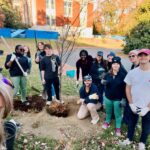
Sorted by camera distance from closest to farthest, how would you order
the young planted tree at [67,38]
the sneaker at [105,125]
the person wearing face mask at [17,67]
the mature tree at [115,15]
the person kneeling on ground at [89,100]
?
the sneaker at [105,125] → the person kneeling on ground at [89,100] → the young planted tree at [67,38] → the person wearing face mask at [17,67] → the mature tree at [115,15]

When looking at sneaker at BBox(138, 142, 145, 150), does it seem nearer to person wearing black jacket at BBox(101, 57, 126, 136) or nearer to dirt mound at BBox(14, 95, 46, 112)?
person wearing black jacket at BBox(101, 57, 126, 136)

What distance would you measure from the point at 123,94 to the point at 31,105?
2224 millimetres

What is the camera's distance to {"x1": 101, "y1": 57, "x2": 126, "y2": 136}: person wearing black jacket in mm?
4383

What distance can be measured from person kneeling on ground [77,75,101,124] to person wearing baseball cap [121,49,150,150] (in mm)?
891

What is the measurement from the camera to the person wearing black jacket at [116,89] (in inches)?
173

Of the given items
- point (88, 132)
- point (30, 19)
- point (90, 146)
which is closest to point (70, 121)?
point (88, 132)

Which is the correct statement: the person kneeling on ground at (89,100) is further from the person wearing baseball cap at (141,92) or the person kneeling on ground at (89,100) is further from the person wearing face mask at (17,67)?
the person wearing face mask at (17,67)

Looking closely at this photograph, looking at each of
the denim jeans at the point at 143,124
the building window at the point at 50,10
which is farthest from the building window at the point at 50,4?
the denim jeans at the point at 143,124

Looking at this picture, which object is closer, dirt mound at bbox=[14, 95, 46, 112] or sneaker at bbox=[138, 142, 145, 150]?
sneaker at bbox=[138, 142, 145, 150]

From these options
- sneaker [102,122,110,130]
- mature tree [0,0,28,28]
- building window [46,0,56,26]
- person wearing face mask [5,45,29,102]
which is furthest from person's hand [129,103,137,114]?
building window [46,0,56,26]

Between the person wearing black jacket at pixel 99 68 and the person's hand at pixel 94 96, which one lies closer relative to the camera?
the person's hand at pixel 94 96

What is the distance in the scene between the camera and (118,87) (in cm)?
441

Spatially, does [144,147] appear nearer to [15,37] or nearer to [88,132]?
[88,132]

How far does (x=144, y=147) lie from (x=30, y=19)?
30.0m
